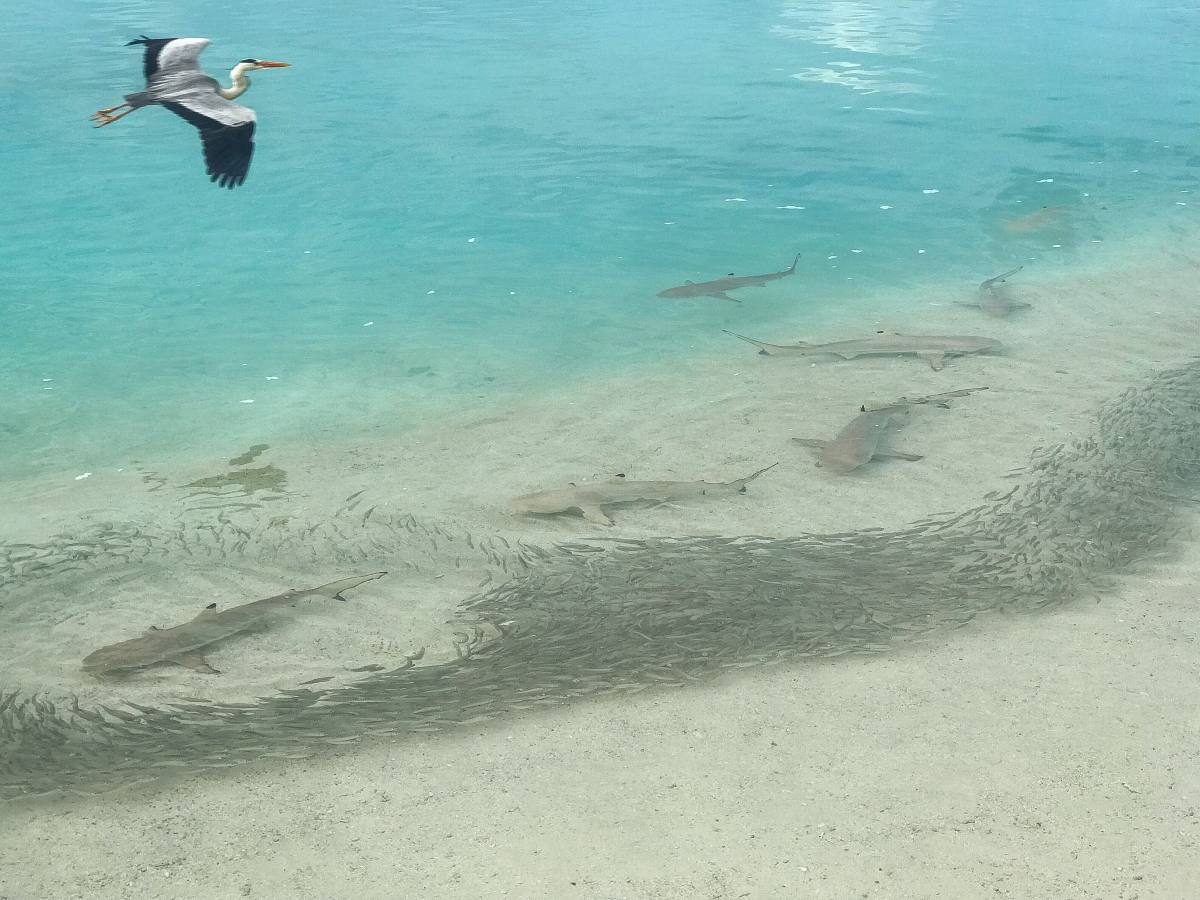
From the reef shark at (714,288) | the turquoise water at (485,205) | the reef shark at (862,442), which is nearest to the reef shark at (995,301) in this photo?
the turquoise water at (485,205)

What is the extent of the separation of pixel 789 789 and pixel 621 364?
21.7 ft

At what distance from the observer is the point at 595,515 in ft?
25.3

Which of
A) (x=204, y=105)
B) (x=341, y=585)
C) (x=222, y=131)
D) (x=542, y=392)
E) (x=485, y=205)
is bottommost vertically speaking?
(x=542, y=392)

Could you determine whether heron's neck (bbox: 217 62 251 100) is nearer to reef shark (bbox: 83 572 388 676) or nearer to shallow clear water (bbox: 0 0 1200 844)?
shallow clear water (bbox: 0 0 1200 844)

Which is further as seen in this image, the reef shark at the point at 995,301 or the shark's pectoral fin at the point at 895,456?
the reef shark at the point at 995,301

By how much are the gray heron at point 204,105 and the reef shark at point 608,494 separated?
2867 millimetres

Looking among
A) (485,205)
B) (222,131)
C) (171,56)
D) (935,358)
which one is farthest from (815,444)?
(485,205)

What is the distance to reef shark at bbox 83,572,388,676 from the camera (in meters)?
6.09

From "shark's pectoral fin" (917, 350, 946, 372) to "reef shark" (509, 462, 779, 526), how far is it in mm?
3212

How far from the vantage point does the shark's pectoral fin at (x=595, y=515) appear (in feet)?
25.2

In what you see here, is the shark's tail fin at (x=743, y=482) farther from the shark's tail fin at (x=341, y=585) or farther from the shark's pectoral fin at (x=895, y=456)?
the shark's tail fin at (x=341, y=585)

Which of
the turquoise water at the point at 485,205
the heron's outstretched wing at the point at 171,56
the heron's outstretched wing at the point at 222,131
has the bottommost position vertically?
the turquoise water at the point at 485,205

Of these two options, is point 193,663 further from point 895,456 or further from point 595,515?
point 895,456

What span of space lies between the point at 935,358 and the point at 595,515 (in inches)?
182
